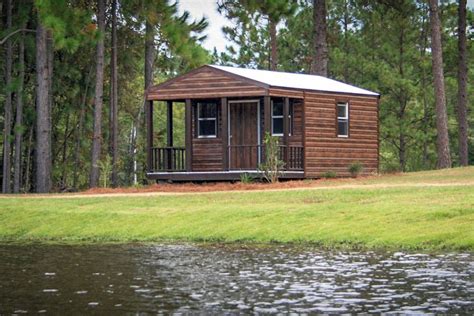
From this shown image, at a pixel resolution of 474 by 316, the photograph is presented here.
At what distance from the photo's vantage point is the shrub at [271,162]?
33312 millimetres

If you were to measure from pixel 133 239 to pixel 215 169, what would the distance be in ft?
47.1

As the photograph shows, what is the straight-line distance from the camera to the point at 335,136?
37.6 metres

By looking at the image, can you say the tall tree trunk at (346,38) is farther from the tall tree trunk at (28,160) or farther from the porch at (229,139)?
the tall tree trunk at (28,160)

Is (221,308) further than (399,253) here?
No

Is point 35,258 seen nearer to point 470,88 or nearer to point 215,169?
point 215,169

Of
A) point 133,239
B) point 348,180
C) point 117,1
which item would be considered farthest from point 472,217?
A: point 117,1

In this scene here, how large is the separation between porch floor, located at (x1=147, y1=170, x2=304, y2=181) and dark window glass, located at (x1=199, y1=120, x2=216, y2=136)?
6.50 ft

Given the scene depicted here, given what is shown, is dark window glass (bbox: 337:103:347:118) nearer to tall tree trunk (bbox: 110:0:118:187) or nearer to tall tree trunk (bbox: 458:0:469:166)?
tall tree trunk (bbox: 110:0:118:187)

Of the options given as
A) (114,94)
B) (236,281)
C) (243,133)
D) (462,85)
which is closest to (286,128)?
(243,133)

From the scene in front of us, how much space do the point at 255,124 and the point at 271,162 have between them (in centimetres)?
360

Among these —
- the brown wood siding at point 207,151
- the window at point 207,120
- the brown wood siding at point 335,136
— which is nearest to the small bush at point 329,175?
the brown wood siding at point 335,136

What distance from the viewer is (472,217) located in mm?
20609

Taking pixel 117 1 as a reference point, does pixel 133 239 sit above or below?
below

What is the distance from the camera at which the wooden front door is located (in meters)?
36.8
